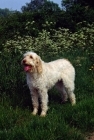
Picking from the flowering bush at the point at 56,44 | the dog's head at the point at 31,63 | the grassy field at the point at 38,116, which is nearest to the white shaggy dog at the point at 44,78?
the dog's head at the point at 31,63

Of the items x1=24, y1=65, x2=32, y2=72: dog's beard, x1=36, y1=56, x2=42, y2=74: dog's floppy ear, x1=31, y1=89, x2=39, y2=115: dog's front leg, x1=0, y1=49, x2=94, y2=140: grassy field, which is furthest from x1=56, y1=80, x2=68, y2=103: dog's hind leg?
x1=24, y1=65, x2=32, y2=72: dog's beard

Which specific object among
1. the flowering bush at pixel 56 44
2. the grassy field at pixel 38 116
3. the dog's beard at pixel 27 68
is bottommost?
the grassy field at pixel 38 116

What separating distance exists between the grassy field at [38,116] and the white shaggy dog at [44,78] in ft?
0.71

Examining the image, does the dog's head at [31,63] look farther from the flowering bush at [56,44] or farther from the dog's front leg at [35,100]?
the flowering bush at [56,44]

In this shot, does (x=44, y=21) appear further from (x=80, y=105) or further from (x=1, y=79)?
(x=80, y=105)

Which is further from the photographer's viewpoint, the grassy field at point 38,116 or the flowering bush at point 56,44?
the flowering bush at point 56,44

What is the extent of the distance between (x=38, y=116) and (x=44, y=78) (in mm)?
800

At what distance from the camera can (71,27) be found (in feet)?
58.1

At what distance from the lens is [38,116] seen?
9.05m

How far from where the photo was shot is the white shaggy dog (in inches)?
352

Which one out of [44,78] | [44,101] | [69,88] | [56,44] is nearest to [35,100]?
[44,101]

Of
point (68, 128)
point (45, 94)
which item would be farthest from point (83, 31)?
point (68, 128)

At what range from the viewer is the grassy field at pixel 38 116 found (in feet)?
25.1

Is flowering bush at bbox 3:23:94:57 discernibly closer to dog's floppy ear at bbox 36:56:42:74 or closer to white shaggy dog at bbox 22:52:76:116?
white shaggy dog at bbox 22:52:76:116
